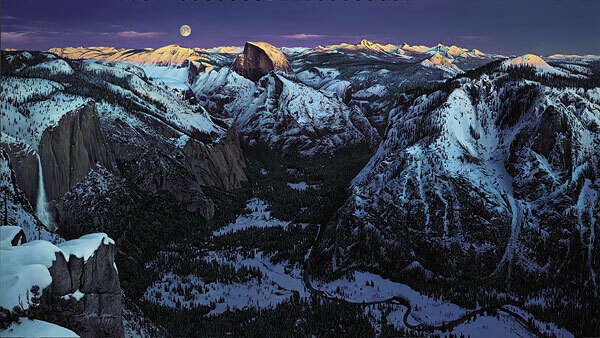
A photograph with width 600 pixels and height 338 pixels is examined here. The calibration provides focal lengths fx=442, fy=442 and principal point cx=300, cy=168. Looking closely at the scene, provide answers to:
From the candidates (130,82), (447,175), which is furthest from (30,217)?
(130,82)

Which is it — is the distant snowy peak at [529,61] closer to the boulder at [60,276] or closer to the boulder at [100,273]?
the boulder at [100,273]

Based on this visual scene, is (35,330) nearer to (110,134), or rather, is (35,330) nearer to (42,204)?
(42,204)

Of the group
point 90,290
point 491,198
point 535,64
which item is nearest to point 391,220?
point 491,198

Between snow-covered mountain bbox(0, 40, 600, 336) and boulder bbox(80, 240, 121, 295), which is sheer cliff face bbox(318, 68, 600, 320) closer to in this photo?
snow-covered mountain bbox(0, 40, 600, 336)

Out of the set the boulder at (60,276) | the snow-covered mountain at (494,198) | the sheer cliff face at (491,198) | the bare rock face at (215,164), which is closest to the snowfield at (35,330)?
the boulder at (60,276)

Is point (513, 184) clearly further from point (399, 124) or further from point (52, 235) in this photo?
point (52, 235)
